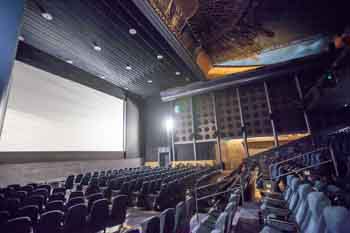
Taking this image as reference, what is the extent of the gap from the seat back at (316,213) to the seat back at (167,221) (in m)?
1.68

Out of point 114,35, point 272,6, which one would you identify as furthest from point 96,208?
point 272,6

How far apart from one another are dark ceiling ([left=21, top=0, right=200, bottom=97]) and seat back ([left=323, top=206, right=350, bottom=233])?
712 centimetres

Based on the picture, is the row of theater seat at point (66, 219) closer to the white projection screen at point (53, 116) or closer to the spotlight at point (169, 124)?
the white projection screen at point (53, 116)

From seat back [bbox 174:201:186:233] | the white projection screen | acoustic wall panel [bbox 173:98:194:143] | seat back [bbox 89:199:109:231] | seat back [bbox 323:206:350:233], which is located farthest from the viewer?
acoustic wall panel [bbox 173:98:194:143]

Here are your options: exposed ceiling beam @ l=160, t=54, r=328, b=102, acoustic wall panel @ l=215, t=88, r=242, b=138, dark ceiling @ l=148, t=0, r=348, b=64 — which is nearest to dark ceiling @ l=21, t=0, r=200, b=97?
dark ceiling @ l=148, t=0, r=348, b=64

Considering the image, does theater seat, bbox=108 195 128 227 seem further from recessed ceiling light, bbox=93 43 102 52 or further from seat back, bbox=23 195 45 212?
recessed ceiling light, bbox=93 43 102 52

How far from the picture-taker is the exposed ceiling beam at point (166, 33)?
612 cm

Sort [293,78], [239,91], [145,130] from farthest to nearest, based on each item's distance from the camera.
A: 1. [145,130]
2. [239,91]
3. [293,78]

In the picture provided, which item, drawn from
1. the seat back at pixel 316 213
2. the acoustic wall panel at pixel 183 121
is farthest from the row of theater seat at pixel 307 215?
the acoustic wall panel at pixel 183 121

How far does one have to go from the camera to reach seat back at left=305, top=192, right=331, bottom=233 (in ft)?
6.02

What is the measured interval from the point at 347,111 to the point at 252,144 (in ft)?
18.5

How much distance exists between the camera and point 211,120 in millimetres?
13500

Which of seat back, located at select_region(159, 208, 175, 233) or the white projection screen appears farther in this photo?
the white projection screen

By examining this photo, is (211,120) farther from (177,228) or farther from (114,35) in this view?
(177,228)
